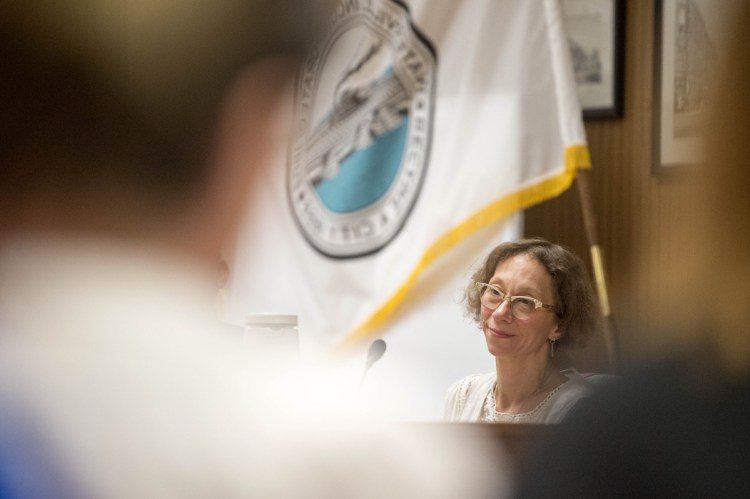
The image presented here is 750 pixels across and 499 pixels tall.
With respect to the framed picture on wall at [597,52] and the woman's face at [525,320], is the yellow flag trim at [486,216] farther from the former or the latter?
the woman's face at [525,320]

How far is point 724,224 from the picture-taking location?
1.05 ft

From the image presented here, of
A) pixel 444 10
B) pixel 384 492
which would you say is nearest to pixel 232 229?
pixel 384 492

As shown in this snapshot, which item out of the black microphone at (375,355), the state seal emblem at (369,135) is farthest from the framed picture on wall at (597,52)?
the black microphone at (375,355)

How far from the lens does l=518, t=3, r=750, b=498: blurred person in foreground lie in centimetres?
32

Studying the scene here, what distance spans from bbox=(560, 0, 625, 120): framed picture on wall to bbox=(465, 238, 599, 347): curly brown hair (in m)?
0.67

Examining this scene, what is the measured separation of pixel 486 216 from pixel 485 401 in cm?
63

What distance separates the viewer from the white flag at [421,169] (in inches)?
112

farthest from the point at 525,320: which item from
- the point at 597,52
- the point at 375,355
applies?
the point at 597,52

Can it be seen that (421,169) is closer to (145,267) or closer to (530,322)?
(530,322)

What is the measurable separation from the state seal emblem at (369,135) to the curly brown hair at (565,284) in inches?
20.6

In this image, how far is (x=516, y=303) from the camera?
8.04 feet

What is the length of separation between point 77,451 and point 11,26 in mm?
218

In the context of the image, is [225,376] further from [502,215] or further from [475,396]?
[502,215]

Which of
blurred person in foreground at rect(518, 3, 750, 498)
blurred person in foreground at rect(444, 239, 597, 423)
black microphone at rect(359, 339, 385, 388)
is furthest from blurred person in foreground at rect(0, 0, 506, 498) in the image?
blurred person in foreground at rect(444, 239, 597, 423)
